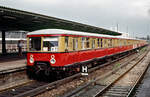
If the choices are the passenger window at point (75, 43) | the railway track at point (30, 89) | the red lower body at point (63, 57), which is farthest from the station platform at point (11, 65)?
the passenger window at point (75, 43)

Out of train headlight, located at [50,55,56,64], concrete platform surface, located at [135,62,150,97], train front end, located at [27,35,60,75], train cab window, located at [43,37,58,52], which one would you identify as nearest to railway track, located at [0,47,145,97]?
train front end, located at [27,35,60,75]

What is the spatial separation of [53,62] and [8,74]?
287 cm

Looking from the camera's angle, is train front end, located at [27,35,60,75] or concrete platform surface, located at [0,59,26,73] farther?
concrete platform surface, located at [0,59,26,73]

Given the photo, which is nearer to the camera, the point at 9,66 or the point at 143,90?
the point at 143,90

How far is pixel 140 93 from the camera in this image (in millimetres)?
8781

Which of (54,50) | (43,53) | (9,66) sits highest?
(54,50)

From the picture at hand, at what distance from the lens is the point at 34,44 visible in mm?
11125

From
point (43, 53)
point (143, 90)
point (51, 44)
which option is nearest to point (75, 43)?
point (51, 44)

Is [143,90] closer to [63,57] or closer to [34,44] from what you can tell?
[63,57]

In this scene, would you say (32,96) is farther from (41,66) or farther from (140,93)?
(140,93)

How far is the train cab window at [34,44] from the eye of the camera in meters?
11.0

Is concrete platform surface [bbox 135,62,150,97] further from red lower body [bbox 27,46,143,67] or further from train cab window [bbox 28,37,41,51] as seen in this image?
train cab window [bbox 28,37,41,51]

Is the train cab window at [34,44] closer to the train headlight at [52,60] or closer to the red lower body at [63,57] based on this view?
the red lower body at [63,57]

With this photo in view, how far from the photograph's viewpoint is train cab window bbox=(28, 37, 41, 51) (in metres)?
11.0
